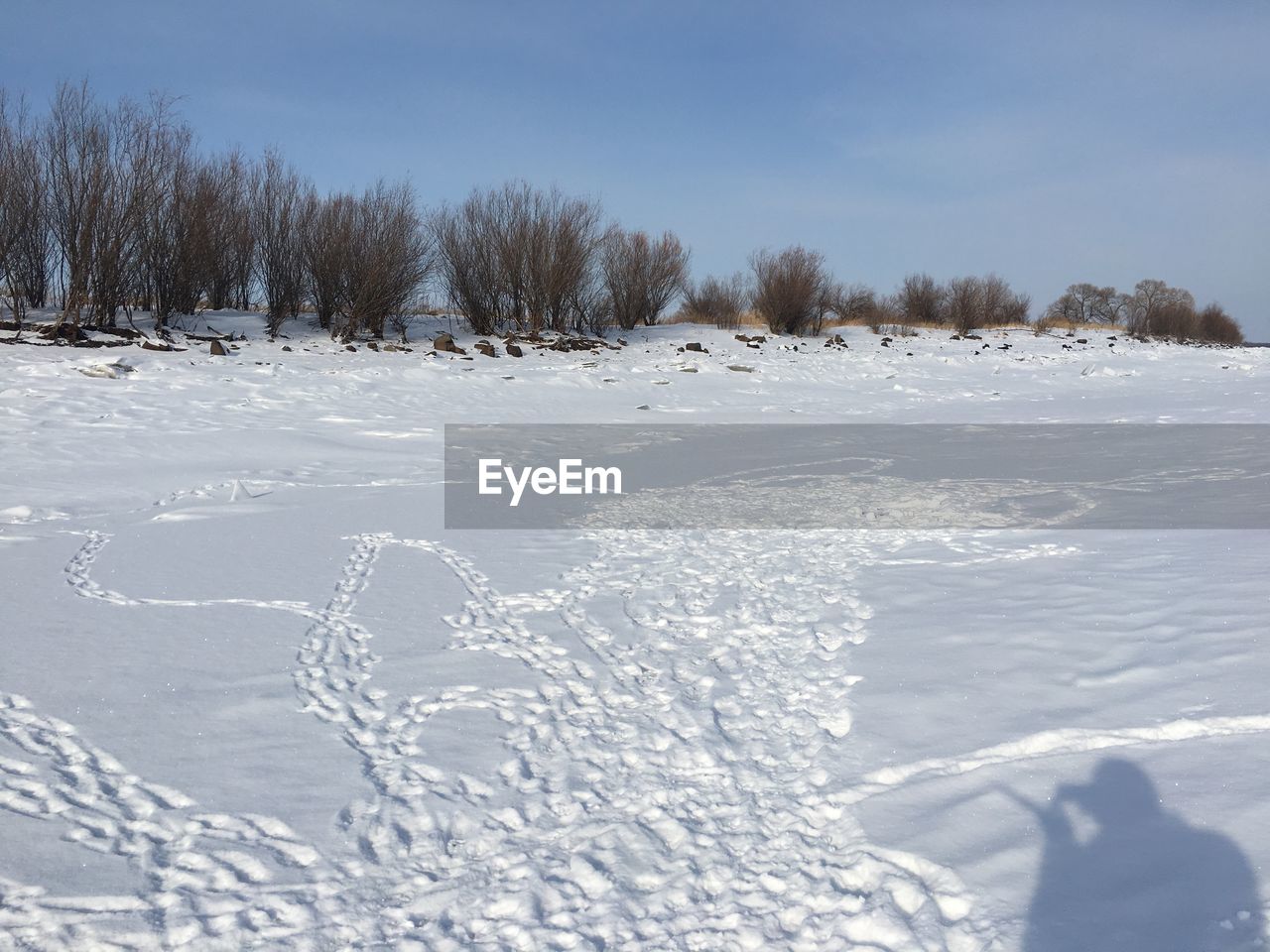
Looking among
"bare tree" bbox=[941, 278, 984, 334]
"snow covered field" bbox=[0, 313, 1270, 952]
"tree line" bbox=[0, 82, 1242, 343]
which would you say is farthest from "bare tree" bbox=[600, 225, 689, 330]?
"snow covered field" bbox=[0, 313, 1270, 952]

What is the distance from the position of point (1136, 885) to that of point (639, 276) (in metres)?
25.9

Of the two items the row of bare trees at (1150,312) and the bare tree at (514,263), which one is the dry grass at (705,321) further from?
the row of bare trees at (1150,312)

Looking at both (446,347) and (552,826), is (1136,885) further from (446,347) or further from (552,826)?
(446,347)

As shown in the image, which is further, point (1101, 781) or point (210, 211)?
point (210, 211)

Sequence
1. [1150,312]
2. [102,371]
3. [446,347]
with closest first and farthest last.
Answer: [102,371] → [446,347] → [1150,312]

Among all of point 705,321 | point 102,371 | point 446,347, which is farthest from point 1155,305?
point 102,371

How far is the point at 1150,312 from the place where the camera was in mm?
44219

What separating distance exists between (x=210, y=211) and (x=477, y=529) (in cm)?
1654

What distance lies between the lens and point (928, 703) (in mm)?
3373

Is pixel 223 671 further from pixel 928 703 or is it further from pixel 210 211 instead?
pixel 210 211

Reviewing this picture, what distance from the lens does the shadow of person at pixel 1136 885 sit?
2.11 metres

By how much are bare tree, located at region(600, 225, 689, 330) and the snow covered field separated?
2082cm

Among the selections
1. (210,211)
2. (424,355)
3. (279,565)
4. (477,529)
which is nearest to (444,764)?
(279,565)

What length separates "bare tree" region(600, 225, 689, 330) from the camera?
2659cm
